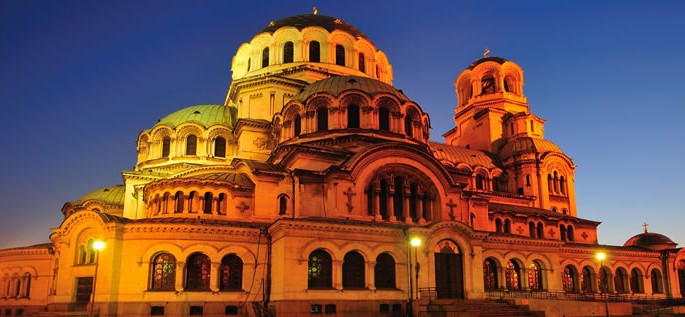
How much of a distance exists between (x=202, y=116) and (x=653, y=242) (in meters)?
34.9

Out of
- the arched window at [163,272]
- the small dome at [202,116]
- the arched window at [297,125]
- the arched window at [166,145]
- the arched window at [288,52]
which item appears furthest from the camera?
the arched window at [288,52]

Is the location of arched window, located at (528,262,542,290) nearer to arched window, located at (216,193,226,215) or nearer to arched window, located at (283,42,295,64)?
arched window, located at (216,193,226,215)

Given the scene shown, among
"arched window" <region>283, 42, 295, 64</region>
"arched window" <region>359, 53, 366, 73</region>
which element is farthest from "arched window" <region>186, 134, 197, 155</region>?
"arched window" <region>359, 53, 366, 73</region>

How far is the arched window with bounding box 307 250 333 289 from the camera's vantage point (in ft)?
90.6

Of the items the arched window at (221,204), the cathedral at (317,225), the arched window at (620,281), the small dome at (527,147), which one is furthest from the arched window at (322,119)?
the arched window at (620,281)

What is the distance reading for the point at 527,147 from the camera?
48375 mm

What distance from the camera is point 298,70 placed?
4297cm

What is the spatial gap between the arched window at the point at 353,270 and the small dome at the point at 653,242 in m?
27.5

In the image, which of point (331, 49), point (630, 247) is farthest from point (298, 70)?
point (630, 247)

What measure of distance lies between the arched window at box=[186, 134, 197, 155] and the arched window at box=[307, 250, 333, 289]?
1641 centimetres

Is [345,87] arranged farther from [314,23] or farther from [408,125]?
[314,23]

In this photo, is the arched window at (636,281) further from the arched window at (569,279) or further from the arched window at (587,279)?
the arched window at (569,279)

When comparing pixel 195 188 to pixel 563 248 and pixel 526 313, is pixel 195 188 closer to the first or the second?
pixel 526 313

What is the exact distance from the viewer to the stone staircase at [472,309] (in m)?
25.2
